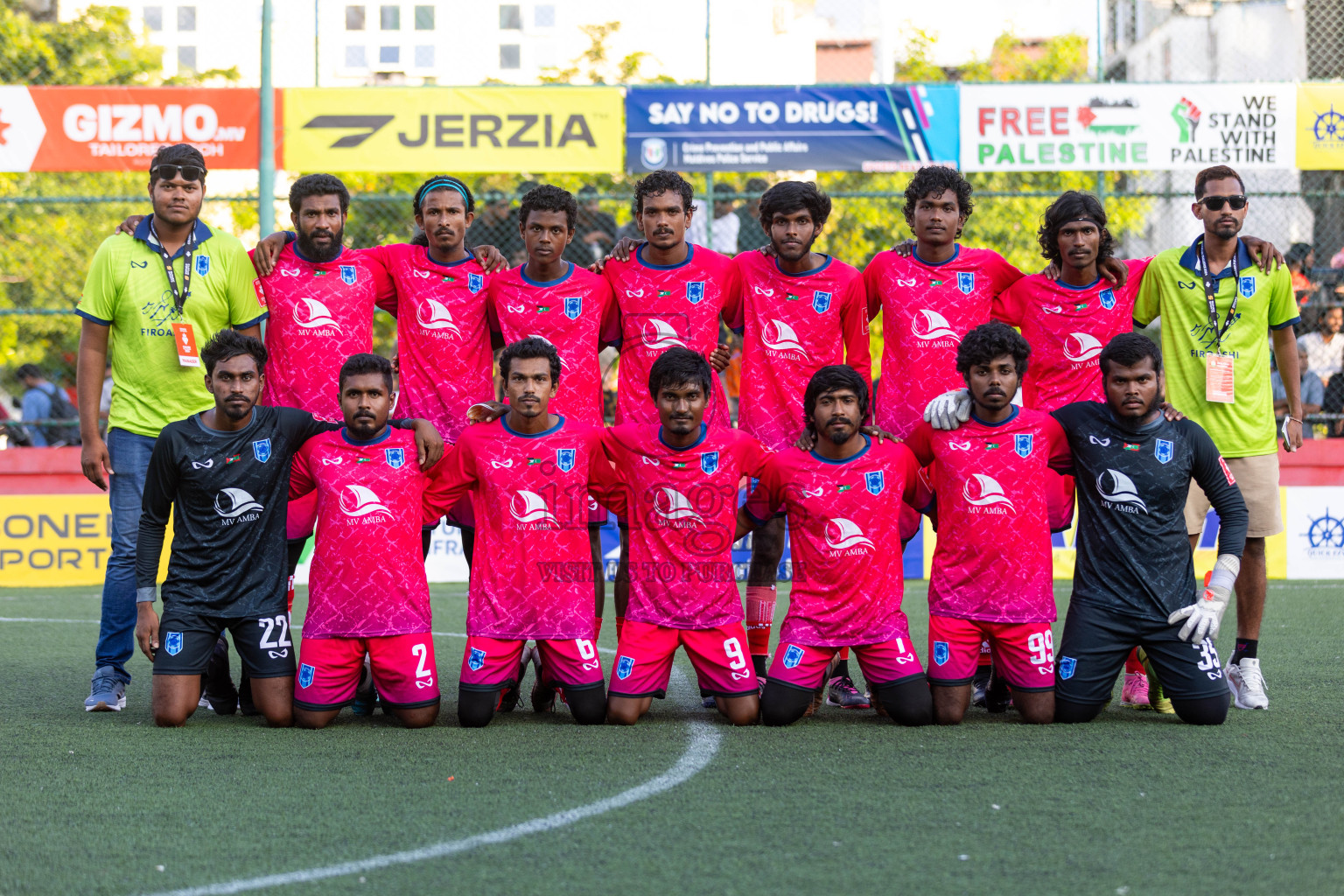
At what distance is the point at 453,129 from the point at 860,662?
7.44 metres

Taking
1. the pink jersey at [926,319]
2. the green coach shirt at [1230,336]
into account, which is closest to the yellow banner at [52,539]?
the pink jersey at [926,319]

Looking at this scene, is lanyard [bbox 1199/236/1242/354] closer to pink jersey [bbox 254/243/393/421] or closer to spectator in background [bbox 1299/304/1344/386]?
pink jersey [bbox 254/243/393/421]

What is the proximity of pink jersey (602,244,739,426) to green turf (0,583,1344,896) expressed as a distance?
1.35m

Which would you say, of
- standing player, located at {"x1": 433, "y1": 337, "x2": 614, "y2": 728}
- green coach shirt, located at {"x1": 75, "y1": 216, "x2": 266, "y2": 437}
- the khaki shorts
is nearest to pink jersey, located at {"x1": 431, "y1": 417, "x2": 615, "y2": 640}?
standing player, located at {"x1": 433, "y1": 337, "x2": 614, "y2": 728}

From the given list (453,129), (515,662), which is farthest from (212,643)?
(453,129)

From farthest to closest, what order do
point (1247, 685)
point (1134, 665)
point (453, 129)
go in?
point (453, 129), point (1134, 665), point (1247, 685)

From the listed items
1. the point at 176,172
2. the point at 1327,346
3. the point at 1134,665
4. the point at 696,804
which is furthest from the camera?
the point at 1327,346

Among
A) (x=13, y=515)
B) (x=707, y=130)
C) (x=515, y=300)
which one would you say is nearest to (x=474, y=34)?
(x=707, y=130)

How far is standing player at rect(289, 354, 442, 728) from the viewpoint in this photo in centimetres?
539

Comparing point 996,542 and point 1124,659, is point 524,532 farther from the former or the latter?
→ point 1124,659

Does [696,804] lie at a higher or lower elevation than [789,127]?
lower

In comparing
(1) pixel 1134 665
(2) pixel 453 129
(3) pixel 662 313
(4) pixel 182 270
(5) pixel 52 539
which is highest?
(2) pixel 453 129

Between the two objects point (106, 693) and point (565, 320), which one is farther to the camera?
point (565, 320)

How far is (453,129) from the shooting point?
Result: 11.5 metres
